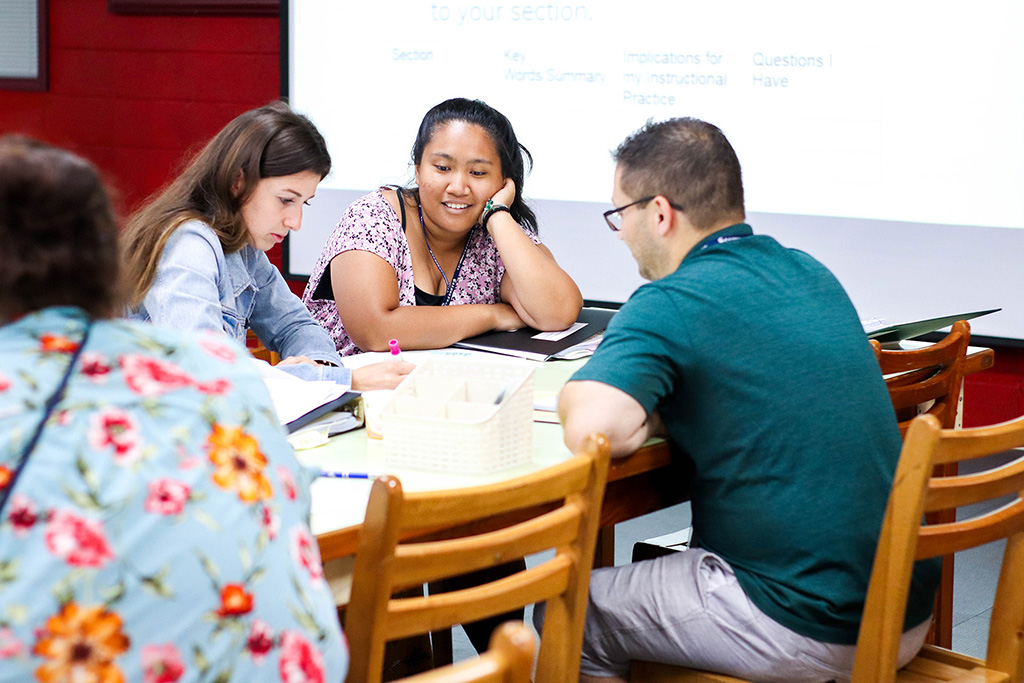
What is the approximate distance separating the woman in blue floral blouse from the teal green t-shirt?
0.69 m

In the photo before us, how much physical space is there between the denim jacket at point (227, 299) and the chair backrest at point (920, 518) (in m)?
0.89

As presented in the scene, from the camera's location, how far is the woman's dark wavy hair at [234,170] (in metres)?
1.99

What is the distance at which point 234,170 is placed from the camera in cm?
200

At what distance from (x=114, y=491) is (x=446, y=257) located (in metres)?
1.83

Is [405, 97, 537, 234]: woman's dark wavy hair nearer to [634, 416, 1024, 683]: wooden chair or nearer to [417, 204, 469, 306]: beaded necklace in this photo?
[417, 204, 469, 306]: beaded necklace

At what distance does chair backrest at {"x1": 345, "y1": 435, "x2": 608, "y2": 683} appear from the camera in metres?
1.13

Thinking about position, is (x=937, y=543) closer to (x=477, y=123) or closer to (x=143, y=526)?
(x=143, y=526)

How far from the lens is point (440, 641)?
7.26 ft

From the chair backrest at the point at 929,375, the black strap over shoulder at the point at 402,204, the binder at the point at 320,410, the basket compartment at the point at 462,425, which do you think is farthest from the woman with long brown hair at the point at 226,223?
the chair backrest at the point at 929,375

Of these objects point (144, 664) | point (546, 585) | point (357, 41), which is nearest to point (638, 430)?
point (546, 585)

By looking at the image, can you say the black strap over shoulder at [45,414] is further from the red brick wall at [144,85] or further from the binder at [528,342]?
the red brick wall at [144,85]

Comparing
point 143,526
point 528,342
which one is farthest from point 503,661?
point 528,342

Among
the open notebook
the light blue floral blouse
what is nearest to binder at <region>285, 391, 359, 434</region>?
the light blue floral blouse

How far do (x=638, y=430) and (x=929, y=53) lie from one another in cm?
210
